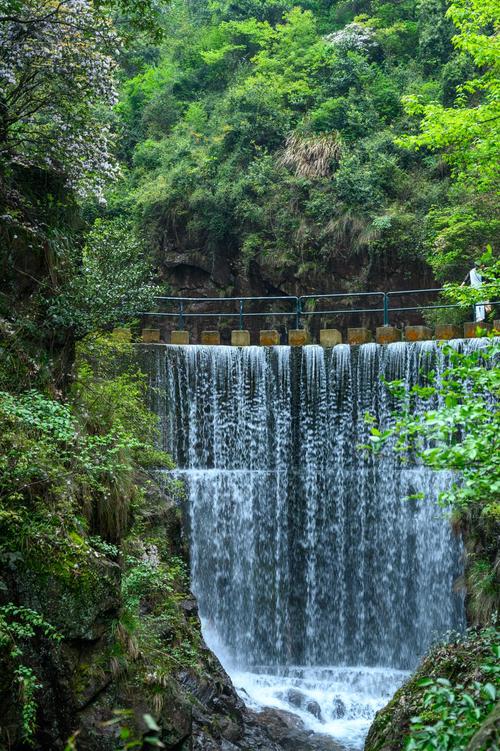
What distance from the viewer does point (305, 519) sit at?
46.9 ft

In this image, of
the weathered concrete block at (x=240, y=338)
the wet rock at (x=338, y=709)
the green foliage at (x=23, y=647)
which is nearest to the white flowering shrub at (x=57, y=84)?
the green foliage at (x=23, y=647)

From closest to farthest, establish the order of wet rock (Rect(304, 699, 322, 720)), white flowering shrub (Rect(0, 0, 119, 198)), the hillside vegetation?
the hillside vegetation, white flowering shrub (Rect(0, 0, 119, 198)), wet rock (Rect(304, 699, 322, 720))

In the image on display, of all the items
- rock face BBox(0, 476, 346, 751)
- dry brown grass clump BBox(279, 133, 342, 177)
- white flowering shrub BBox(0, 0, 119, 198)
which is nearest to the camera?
rock face BBox(0, 476, 346, 751)

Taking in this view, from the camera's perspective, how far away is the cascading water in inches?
531

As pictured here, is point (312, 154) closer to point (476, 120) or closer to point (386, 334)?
point (386, 334)

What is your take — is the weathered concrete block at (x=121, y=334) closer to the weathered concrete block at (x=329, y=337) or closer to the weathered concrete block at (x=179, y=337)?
the weathered concrete block at (x=179, y=337)


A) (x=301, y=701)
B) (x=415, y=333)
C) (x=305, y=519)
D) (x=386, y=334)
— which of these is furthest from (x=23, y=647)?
(x=415, y=333)

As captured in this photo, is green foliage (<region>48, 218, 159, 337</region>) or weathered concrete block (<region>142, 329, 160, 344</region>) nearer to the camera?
green foliage (<region>48, 218, 159, 337</region>)

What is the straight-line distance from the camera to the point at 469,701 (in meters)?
3.35

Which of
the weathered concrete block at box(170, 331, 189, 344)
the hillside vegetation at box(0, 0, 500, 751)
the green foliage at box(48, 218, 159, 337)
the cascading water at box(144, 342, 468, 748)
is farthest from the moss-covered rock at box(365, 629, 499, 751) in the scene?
the weathered concrete block at box(170, 331, 189, 344)

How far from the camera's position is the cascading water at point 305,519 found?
13.5 m

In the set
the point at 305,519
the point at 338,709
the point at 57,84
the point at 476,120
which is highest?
the point at 476,120

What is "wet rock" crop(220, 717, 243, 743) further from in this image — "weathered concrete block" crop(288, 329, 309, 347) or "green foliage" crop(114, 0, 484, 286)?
"green foliage" crop(114, 0, 484, 286)

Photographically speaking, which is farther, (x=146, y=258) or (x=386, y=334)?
(x=146, y=258)
